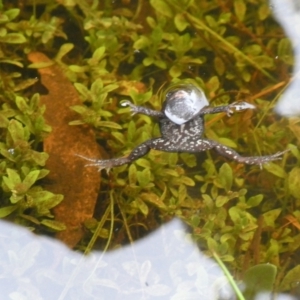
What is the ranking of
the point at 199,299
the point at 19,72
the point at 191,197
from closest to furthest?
1. the point at 199,299
2. the point at 191,197
3. the point at 19,72

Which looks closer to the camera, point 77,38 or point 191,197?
point 191,197

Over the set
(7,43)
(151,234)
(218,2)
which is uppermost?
(218,2)

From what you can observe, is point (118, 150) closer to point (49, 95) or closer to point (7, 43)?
point (49, 95)

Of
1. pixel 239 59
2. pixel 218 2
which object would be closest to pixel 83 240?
pixel 239 59

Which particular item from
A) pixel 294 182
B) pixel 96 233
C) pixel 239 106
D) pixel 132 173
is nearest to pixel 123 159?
pixel 132 173

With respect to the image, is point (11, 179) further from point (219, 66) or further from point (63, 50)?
point (219, 66)

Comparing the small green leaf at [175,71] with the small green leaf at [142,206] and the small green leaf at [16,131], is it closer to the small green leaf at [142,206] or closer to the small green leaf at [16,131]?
the small green leaf at [142,206]

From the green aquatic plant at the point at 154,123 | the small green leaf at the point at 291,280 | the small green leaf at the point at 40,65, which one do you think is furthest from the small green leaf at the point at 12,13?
the small green leaf at the point at 291,280
